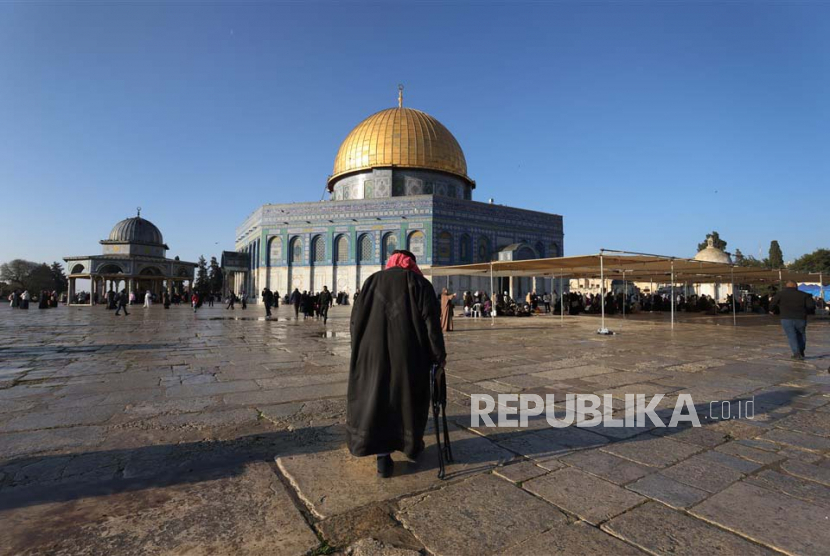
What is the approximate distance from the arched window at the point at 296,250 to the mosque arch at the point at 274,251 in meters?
1.01

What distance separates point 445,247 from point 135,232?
29370 millimetres

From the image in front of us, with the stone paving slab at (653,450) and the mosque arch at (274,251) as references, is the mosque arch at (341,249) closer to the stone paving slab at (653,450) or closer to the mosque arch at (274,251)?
the mosque arch at (274,251)

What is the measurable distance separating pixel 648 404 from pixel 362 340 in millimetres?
2848

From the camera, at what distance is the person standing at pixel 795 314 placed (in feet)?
20.7

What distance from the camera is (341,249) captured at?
29.7 metres

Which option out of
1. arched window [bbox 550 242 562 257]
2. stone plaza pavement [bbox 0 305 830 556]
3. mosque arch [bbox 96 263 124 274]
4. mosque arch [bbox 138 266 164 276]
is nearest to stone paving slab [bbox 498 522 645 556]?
stone plaza pavement [bbox 0 305 830 556]

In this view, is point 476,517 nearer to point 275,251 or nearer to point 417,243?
point 417,243

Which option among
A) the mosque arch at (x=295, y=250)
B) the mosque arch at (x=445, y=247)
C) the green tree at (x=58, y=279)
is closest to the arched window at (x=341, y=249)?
the mosque arch at (x=295, y=250)

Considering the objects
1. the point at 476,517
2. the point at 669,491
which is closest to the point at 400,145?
the point at 669,491

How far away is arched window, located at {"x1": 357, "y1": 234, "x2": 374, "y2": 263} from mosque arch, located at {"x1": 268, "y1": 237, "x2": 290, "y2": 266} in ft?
20.7

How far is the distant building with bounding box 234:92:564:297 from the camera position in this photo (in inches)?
1121

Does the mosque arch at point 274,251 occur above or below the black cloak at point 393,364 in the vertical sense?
above

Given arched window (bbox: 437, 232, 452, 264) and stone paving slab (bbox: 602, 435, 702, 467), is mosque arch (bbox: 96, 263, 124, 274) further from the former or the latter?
stone paving slab (bbox: 602, 435, 702, 467)

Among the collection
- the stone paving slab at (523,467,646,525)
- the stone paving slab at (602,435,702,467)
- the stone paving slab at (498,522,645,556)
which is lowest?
the stone paving slab at (602,435,702,467)
